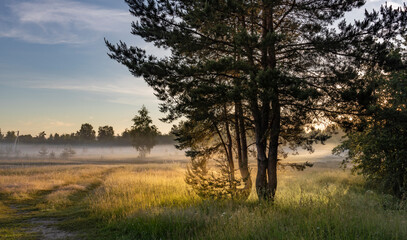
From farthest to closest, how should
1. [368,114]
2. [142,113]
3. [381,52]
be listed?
[142,113]
[381,52]
[368,114]

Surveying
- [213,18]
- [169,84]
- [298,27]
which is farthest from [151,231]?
[298,27]

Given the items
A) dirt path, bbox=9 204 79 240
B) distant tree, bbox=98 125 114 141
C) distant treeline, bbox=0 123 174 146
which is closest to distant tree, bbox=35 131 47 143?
distant treeline, bbox=0 123 174 146

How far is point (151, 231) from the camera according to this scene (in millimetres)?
7656

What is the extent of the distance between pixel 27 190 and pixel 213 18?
15.6 meters

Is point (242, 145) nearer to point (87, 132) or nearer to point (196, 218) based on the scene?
point (196, 218)

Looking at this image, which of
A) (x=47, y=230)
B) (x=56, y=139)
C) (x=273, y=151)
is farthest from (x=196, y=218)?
(x=56, y=139)

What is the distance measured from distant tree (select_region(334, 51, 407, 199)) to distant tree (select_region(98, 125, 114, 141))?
130m

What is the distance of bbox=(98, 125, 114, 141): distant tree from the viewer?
132 metres

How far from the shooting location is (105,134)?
5256 inches

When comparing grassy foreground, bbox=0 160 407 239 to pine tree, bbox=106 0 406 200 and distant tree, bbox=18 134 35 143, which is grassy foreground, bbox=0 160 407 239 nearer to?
pine tree, bbox=106 0 406 200

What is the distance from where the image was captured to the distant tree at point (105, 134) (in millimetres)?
132125

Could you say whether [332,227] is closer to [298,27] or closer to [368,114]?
[368,114]

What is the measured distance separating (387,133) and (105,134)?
135 meters

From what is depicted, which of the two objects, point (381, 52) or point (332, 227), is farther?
point (381, 52)
